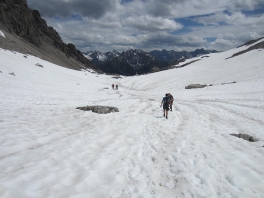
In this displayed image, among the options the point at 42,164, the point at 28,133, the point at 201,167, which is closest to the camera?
the point at 42,164

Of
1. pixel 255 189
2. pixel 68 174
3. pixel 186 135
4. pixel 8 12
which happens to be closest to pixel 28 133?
pixel 68 174

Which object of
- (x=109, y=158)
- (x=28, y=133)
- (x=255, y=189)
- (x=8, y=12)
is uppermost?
(x=8, y=12)

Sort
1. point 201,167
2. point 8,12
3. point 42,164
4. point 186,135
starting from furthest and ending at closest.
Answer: point 8,12, point 186,135, point 201,167, point 42,164

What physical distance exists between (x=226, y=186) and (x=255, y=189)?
837 mm

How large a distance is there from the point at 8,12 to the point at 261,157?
159 metres

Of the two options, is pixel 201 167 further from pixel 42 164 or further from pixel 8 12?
pixel 8 12

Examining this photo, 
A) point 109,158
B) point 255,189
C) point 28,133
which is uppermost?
point 28,133

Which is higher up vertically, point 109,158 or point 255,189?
point 109,158

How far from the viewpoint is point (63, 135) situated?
9.35 metres

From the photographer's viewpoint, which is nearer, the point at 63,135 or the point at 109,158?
the point at 109,158

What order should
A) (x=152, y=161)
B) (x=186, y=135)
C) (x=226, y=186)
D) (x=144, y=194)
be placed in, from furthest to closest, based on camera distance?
(x=186, y=135) → (x=152, y=161) → (x=226, y=186) → (x=144, y=194)

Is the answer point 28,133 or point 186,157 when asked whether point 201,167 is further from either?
point 28,133

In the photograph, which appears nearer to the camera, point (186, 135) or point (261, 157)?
point (261, 157)

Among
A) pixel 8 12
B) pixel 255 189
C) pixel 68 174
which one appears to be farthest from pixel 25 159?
pixel 8 12
